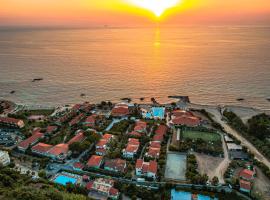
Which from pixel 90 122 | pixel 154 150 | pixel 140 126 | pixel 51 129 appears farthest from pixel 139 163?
pixel 51 129

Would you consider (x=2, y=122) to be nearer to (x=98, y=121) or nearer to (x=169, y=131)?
(x=98, y=121)

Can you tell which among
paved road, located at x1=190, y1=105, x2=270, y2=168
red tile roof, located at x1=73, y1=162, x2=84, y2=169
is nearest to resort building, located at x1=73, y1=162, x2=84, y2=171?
red tile roof, located at x1=73, y1=162, x2=84, y2=169

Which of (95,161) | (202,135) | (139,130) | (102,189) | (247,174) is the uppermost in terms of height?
(202,135)

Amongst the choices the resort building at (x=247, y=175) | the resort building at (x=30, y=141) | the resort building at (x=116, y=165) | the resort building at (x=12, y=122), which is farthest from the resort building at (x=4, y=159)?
the resort building at (x=247, y=175)

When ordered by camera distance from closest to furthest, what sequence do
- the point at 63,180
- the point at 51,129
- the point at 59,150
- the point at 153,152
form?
1. the point at 63,180
2. the point at 153,152
3. the point at 59,150
4. the point at 51,129

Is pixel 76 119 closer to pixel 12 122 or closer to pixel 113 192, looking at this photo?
pixel 12 122

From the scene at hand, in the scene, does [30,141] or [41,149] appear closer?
[41,149]
